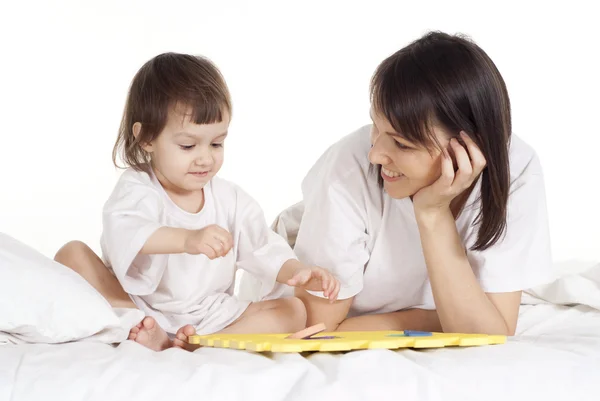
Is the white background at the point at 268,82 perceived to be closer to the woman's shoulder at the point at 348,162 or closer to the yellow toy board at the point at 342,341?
the woman's shoulder at the point at 348,162

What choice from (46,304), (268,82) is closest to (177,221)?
(46,304)

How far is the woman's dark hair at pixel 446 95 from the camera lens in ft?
6.32

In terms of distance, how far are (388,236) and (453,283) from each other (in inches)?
10.9

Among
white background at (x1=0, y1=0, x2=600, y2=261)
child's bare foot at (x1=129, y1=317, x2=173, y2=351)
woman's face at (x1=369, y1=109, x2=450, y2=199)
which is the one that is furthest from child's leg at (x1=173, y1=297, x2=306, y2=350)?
white background at (x1=0, y1=0, x2=600, y2=261)

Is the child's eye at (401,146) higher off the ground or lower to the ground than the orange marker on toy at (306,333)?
higher

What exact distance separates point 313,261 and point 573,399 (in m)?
0.86

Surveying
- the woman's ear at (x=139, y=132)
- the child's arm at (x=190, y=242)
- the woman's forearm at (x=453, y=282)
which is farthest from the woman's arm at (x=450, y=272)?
the woman's ear at (x=139, y=132)

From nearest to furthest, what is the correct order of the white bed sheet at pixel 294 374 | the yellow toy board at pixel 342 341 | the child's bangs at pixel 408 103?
the white bed sheet at pixel 294 374
the yellow toy board at pixel 342 341
the child's bangs at pixel 408 103

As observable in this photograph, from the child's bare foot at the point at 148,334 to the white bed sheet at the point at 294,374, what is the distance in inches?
6.7

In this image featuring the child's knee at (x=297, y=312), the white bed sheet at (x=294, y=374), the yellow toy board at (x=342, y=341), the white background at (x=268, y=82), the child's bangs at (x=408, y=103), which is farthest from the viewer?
the white background at (x=268, y=82)

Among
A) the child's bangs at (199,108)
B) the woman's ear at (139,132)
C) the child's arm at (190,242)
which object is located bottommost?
the child's arm at (190,242)

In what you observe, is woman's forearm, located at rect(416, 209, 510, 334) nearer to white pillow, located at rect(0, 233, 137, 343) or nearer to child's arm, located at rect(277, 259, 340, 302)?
child's arm, located at rect(277, 259, 340, 302)

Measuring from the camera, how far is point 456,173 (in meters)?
2.00

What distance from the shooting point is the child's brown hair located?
2.24 metres
